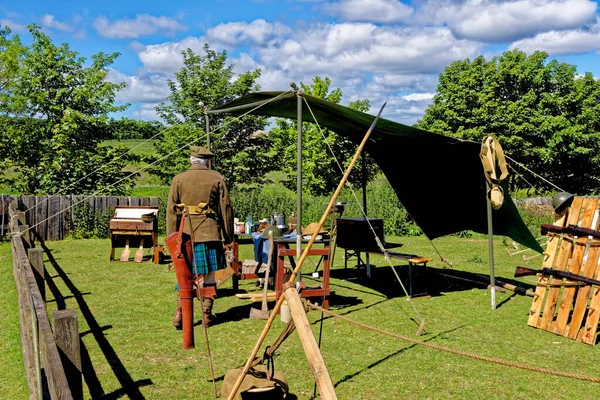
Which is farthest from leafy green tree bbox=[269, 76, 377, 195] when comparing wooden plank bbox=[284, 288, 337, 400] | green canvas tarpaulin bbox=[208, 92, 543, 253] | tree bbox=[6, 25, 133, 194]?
wooden plank bbox=[284, 288, 337, 400]

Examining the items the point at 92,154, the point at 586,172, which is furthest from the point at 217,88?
the point at 586,172

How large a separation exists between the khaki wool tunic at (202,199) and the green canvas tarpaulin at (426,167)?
1853 millimetres

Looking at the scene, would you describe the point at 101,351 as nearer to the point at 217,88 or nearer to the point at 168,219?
the point at 168,219

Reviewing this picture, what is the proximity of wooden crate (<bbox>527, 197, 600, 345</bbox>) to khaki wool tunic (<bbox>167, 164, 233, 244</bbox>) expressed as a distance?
410 centimetres

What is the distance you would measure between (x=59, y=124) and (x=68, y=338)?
19.7 metres

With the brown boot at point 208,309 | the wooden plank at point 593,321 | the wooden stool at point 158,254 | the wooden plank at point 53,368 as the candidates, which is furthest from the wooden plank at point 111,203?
the wooden plank at point 53,368

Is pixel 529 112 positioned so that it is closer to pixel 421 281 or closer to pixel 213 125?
pixel 213 125

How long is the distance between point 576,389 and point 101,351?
4.65m

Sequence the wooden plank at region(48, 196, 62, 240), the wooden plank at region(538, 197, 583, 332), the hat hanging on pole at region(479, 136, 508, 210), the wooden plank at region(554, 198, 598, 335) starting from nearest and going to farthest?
1. the wooden plank at region(554, 198, 598, 335)
2. the wooden plank at region(538, 197, 583, 332)
3. the hat hanging on pole at region(479, 136, 508, 210)
4. the wooden plank at region(48, 196, 62, 240)

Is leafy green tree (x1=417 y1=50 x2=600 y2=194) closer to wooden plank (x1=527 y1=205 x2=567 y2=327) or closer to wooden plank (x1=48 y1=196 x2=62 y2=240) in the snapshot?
wooden plank (x1=48 y1=196 x2=62 y2=240)

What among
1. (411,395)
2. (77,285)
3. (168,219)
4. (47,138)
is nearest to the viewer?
(411,395)

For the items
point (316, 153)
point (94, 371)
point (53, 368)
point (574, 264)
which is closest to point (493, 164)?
point (574, 264)

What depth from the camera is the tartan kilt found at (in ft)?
21.8

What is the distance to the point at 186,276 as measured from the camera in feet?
20.4
